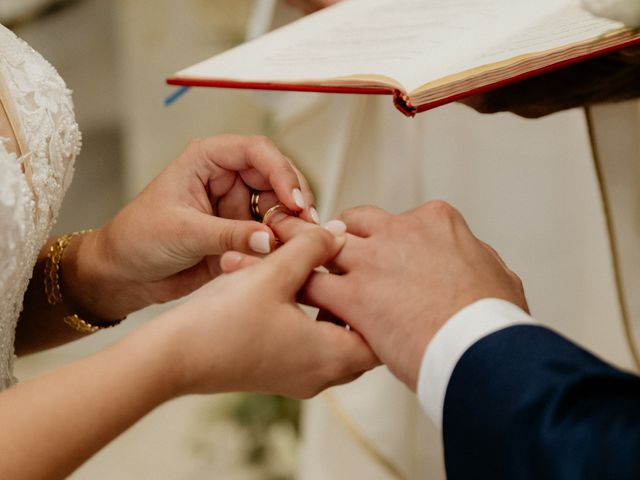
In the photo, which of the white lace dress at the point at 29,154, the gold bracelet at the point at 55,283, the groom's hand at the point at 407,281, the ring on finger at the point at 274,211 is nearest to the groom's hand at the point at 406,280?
the groom's hand at the point at 407,281

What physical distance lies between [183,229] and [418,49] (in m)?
0.32

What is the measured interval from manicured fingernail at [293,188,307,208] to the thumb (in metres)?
0.05

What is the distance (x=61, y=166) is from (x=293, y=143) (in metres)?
1.51

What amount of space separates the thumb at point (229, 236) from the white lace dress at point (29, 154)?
0.17m

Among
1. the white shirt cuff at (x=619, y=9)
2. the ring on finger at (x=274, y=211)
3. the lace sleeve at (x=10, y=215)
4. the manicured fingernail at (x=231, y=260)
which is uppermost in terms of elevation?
the white shirt cuff at (x=619, y=9)

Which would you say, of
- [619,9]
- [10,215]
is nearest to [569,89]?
[619,9]

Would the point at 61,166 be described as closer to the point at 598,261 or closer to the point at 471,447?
the point at 471,447

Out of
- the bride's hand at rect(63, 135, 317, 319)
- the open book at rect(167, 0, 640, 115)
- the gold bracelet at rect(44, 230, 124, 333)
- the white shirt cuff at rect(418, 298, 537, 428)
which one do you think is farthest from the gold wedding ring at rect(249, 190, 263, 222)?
the white shirt cuff at rect(418, 298, 537, 428)

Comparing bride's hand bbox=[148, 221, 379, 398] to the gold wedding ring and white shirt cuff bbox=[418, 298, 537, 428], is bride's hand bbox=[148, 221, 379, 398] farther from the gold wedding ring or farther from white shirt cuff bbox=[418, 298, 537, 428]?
the gold wedding ring

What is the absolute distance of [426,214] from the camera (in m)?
0.82

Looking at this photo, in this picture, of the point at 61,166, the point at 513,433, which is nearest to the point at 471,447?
the point at 513,433

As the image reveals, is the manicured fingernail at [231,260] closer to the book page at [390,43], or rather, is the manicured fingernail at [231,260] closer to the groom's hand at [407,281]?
the groom's hand at [407,281]

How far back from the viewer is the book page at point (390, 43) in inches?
33.1

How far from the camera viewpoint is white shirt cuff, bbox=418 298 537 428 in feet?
2.19
